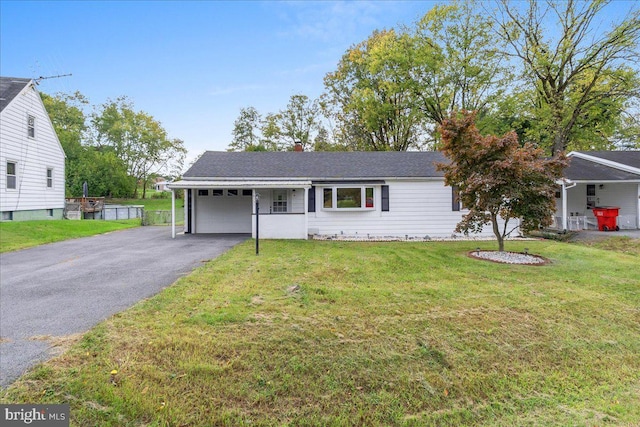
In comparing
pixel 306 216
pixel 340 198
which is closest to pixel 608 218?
pixel 340 198

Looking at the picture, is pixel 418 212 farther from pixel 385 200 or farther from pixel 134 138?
pixel 134 138

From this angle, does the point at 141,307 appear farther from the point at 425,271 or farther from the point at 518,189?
the point at 518,189

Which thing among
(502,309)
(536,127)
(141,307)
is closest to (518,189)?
(502,309)

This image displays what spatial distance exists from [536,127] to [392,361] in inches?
926

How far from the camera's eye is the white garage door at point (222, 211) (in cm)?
1448

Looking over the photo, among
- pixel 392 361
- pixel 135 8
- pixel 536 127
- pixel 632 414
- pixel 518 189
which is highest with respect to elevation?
pixel 135 8

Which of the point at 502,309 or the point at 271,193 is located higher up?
the point at 271,193

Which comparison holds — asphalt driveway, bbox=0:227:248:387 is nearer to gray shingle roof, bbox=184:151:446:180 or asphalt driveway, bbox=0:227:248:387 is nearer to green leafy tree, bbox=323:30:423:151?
gray shingle roof, bbox=184:151:446:180

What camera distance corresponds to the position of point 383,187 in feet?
44.4

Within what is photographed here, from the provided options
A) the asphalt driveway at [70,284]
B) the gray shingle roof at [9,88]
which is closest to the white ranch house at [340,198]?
the asphalt driveway at [70,284]

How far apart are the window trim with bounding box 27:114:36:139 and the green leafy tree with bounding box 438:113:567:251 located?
19.7m

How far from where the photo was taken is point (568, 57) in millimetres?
19281

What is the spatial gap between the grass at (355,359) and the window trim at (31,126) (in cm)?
1681

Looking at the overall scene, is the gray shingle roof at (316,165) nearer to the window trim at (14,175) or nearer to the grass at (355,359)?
the window trim at (14,175)
